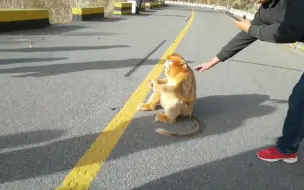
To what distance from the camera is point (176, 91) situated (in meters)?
3.05

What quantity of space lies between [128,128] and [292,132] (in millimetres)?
1496

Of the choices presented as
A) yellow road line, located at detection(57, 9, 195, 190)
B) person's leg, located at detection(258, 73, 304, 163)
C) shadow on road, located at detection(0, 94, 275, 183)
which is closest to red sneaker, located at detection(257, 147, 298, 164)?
person's leg, located at detection(258, 73, 304, 163)

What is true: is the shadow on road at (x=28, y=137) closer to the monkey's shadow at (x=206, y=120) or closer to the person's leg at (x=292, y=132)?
the monkey's shadow at (x=206, y=120)

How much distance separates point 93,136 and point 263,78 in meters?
4.07

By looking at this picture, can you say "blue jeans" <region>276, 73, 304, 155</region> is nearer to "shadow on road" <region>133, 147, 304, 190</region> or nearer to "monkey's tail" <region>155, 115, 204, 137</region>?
"shadow on road" <region>133, 147, 304, 190</region>

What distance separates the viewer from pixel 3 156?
2.37m

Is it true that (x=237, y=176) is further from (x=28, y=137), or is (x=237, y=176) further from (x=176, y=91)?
(x=28, y=137)

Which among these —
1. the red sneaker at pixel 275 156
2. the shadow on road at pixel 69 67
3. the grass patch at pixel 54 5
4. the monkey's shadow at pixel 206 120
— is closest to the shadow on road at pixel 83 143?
the monkey's shadow at pixel 206 120

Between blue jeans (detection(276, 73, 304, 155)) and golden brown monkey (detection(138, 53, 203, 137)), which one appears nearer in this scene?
blue jeans (detection(276, 73, 304, 155))

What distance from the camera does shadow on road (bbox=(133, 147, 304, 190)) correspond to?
2.25m

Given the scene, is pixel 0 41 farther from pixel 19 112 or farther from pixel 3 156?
pixel 3 156

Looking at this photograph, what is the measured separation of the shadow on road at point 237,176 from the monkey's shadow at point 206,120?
47 centimetres

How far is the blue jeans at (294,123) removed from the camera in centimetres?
254

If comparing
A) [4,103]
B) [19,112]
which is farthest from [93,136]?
[4,103]
